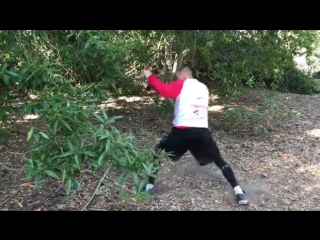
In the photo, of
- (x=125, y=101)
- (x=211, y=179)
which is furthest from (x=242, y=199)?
(x=125, y=101)

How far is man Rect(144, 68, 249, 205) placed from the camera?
→ 14.2ft

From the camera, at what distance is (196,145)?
443 centimetres

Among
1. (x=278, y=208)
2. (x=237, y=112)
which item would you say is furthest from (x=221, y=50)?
(x=278, y=208)

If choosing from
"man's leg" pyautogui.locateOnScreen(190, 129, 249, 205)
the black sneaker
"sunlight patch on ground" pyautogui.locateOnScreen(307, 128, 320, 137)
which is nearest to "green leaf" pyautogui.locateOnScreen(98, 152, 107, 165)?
"man's leg" pyautogui.locateOnScreen(190, 129, 249, 205)

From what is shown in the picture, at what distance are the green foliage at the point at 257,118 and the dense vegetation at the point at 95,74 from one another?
0.04m

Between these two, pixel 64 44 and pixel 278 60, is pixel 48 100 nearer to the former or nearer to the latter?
pixel 64 44

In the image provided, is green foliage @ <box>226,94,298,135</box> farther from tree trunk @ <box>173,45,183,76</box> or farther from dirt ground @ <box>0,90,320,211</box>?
tree trunk @ <box>173,45,183,76</box>

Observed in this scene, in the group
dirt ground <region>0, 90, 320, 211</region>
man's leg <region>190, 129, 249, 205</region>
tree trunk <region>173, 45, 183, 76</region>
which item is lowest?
dirt ground <region>0, 90, 320, 211</region>

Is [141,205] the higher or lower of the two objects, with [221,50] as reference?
lower

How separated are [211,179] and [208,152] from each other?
871 mm

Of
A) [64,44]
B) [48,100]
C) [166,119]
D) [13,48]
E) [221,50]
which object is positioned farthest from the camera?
[166,119]

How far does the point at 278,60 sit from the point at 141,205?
11.6 feet

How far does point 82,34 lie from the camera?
379cm

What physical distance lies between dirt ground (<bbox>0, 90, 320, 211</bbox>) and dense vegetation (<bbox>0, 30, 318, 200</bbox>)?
47cm
